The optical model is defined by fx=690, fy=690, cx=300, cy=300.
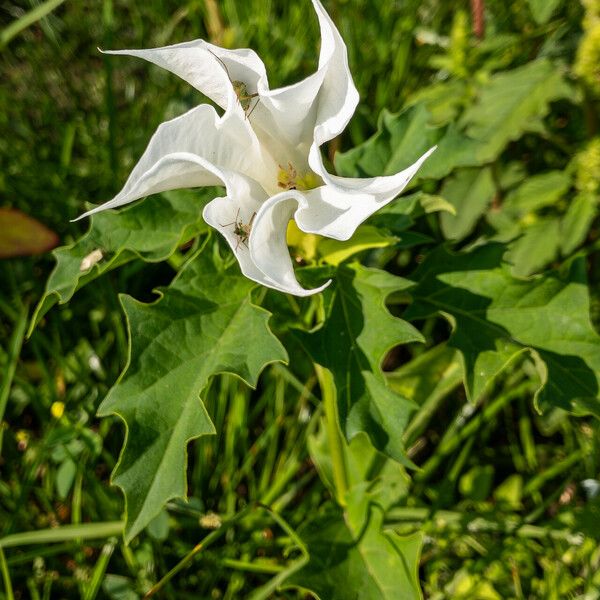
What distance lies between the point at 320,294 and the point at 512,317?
1.26 feet

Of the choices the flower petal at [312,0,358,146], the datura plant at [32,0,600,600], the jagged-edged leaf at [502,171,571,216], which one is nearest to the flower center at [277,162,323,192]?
the datura plant at [32,0,600,600]

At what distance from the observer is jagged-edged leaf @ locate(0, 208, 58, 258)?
1.85 meters

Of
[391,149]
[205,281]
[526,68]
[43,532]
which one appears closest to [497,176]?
[526,68]

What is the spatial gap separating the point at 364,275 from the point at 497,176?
1063 millimetres

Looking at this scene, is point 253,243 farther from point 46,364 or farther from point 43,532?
Result: point 46,364

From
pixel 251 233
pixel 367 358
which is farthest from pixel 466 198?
pixel 251 233

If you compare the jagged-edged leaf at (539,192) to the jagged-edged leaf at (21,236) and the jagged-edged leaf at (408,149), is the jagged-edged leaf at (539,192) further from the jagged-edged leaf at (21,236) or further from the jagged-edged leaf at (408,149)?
the jagged-edged leaf at (21,236)

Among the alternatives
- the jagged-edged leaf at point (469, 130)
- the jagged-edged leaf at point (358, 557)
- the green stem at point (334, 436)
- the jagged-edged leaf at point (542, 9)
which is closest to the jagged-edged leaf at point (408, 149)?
the jagged-edged leaf at point (469, 130)

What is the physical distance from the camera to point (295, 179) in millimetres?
1114

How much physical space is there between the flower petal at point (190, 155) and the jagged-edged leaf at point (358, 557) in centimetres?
79

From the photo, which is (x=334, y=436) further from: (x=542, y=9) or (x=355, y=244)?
(x=542, y=9)

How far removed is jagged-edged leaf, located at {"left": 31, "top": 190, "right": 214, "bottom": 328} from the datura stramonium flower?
0.27 meters

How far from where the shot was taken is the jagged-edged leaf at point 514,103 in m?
1.81

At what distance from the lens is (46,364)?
6.68ft
